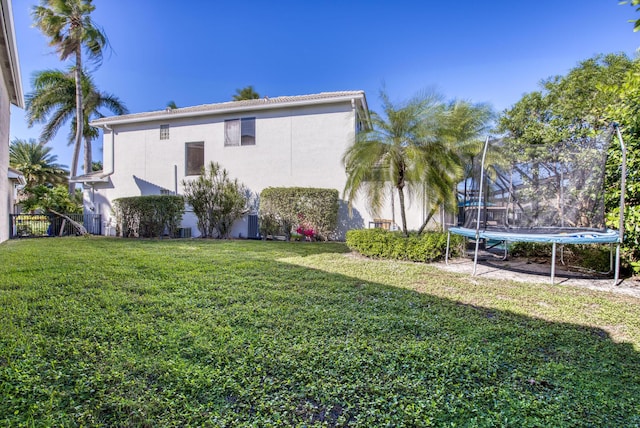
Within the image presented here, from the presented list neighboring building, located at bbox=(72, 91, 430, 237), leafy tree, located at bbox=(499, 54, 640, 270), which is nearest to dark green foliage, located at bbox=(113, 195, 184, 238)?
neighboring building, located at bbox=(72, 91, 430, 237)

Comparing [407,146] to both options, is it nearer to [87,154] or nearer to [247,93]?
[247,93]

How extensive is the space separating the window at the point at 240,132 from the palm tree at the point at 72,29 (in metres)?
9.57

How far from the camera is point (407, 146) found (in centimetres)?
724

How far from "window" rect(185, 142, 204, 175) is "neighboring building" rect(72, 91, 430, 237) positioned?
0.04 metres

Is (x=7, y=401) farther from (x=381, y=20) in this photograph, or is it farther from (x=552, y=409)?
(x=381, y=20)

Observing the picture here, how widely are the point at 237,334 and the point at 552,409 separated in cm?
238

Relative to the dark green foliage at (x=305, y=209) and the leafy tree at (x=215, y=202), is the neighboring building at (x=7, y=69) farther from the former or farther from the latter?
the dark green foliage at (x=305, y=209)

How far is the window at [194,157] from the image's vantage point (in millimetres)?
13812

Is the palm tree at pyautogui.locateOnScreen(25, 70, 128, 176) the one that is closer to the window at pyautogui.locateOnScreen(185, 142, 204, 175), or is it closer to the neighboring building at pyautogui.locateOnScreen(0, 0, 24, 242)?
the window at pyautogui.locateOnScreen(185, 142, 204, 175)

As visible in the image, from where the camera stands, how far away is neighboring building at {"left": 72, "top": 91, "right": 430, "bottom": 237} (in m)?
12.0

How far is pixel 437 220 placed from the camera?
9.68 meters

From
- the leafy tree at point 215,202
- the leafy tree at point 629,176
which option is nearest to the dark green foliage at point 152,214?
the leafy tree at point 215,202

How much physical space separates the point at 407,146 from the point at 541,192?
117 inches

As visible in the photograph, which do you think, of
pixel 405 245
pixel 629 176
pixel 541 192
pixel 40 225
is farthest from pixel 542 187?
pixel 40 225
